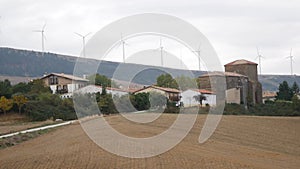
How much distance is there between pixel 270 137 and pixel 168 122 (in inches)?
351

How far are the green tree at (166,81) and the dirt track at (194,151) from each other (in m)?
47.4

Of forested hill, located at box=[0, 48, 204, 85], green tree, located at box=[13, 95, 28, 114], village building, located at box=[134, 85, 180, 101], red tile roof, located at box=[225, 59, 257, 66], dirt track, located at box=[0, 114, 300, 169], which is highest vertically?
forested hill, located at box=[0, 48, 204, 85]

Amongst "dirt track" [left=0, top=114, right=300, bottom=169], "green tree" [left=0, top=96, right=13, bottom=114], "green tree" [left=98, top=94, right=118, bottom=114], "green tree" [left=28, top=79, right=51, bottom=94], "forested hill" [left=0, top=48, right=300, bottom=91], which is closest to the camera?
"dirt track" [left=0, top=114, right=300, bottom=169]

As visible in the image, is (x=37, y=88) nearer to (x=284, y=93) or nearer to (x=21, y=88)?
(x=21, y=88)

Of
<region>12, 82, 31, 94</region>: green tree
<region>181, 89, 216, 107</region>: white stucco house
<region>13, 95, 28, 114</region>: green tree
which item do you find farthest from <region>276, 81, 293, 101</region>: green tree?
<region>13, 95, 28, 114</region>: green tree

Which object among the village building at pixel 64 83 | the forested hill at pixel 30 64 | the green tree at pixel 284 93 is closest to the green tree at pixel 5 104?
the village building at pixel 64 83

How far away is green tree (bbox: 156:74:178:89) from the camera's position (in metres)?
98.6

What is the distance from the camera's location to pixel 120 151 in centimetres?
2534

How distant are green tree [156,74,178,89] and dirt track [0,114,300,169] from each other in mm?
47366

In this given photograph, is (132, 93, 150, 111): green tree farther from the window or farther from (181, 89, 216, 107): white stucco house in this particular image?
the window

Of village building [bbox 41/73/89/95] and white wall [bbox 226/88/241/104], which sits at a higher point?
village building [bbox 41/73/89/95]

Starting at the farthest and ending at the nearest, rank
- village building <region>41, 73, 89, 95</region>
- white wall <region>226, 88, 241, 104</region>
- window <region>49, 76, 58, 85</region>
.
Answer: window <region>49, 76, 58, 85</region> → white wall <region>226, 88, 241, 104</region> → village building <region>41, 73, 89, 95</region>

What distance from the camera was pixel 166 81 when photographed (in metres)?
99.4

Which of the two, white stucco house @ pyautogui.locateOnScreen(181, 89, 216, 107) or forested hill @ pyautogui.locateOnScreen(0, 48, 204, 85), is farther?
forested hill @ pyautogui.locateOnScreen(0, 48, 204, 85)
